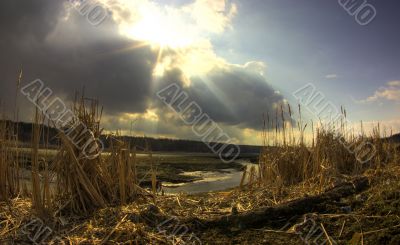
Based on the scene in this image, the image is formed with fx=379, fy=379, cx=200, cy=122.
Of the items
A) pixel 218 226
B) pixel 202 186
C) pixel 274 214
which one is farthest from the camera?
pixel 202 186

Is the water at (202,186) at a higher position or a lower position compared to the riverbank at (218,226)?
lower

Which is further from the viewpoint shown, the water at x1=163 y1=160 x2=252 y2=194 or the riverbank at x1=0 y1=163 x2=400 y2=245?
the water at x1=163 y1=160 x2=252 y2=194

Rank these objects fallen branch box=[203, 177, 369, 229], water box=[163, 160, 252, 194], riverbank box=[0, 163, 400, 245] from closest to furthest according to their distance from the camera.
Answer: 1. riverbank box=[0, 163, 400, 245]
2. fallen branch box=[203, 177, 369, 229]
3. water box=[163, 160, 252, 194]

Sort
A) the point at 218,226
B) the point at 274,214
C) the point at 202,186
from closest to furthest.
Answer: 1. the point at 218,226
2. the point at 274,214
3. the point at 202,186

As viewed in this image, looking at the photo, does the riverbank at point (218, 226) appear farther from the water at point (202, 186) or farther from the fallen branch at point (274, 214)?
the water at point (202, 186)

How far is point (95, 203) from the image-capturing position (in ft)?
17.3

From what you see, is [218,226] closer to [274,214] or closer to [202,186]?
[274,214]

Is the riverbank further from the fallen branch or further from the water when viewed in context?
the water

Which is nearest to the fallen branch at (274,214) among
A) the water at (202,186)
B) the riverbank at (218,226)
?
the riverbank at (218,226)

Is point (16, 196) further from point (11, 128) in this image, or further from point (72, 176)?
point (72, 176)

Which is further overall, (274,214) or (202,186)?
(202,186)

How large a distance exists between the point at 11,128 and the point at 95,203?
2503 millimetres

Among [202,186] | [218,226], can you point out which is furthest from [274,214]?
[202,186]

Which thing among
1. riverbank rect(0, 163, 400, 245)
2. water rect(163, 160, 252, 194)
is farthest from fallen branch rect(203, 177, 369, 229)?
water rect(163, 160, 252, 194)
